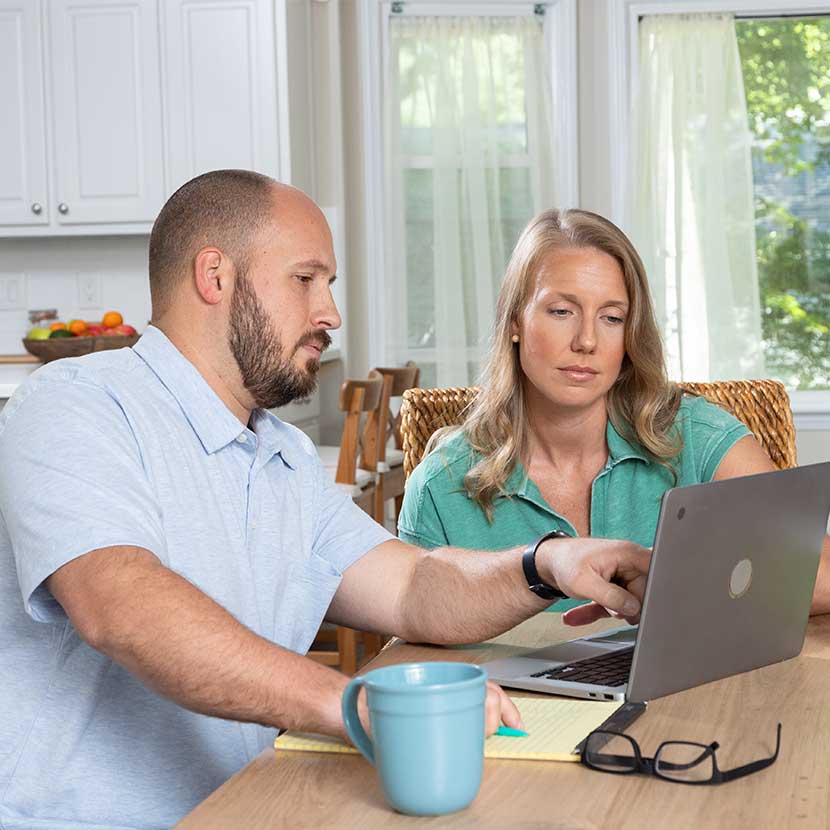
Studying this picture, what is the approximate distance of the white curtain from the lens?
17.1ft

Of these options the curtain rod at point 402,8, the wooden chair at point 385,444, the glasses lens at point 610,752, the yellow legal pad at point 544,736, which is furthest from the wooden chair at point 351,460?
the glasses lens at point 610,752

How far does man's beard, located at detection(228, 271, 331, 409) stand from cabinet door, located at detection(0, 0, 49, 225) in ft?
12.0

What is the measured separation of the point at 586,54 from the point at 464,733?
4717mm

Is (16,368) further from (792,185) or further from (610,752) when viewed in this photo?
(610,752)

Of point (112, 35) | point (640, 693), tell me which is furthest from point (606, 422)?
point (112, 35)

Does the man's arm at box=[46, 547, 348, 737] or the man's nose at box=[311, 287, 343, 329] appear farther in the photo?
the man's nose at box=[311, 287, 343, 329]

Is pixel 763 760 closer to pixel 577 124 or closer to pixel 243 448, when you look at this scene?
pixel 243 448

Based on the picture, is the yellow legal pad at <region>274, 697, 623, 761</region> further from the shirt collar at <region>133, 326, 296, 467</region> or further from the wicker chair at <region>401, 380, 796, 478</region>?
the wicker chair at <region>401, 380, 796, 478</region>

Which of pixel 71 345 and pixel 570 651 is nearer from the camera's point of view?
pixel 570 651

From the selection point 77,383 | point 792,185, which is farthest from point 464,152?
point 77,383

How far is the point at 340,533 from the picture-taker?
5.02 ft

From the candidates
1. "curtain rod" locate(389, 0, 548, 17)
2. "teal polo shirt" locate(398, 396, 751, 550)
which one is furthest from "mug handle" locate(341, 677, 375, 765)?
"curtain rod" locate(389, 0, 548, 17)

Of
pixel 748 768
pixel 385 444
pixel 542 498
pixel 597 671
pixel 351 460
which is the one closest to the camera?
pixel 748 768

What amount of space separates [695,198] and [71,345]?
2.51 meters
